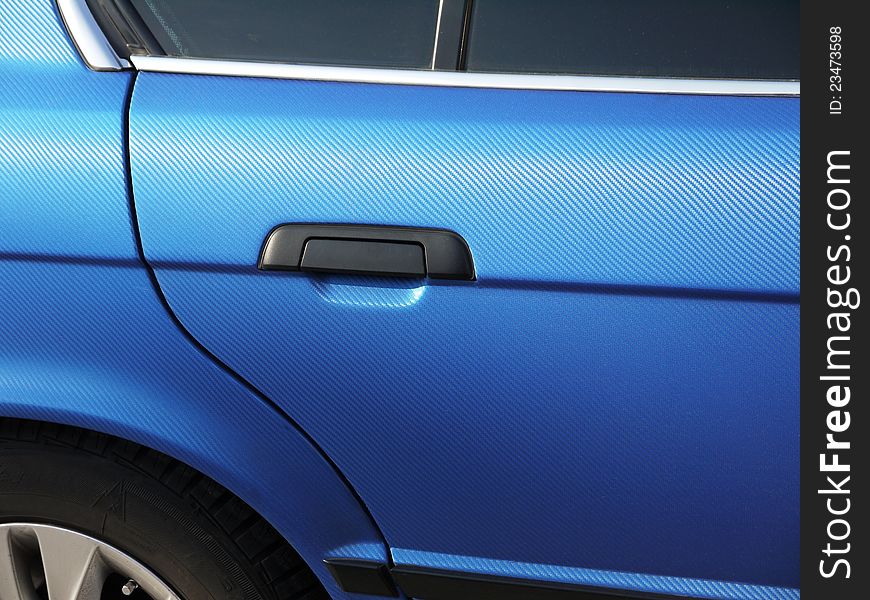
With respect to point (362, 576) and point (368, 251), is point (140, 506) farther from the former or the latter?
point (368, 251)

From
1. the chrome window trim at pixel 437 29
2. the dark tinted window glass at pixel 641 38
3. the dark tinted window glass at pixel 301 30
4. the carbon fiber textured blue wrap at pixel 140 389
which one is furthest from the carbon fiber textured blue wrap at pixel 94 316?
the dark tinted window glass at pixel 641 38

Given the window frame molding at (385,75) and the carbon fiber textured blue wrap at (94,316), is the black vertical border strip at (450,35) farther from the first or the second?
the carbon fiber textured blue wrap at (94,316)

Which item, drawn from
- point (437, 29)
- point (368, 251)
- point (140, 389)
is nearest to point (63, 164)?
point (140, 389)

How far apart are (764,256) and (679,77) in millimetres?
295

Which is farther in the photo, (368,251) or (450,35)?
(450,35)

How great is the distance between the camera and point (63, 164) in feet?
3.86

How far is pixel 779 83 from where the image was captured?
1193 millimetres

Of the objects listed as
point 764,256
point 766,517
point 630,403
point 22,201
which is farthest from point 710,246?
point 22,201

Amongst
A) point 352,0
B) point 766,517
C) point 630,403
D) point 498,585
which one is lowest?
point 498,585

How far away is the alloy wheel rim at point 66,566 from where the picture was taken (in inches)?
51.8

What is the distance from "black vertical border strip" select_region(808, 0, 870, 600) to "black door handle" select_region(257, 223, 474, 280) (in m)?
0.46

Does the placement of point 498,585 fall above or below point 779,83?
below

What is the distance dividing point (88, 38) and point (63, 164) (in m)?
0.20

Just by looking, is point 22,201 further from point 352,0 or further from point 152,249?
point 352,0
